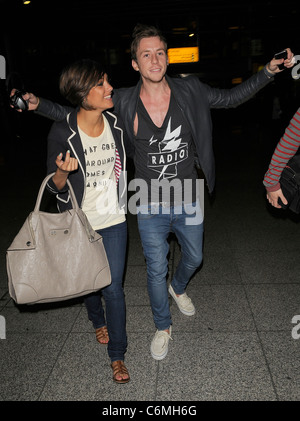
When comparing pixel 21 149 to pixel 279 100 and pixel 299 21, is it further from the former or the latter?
Answer: pixel 299 21

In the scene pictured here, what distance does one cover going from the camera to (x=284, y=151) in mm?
2514

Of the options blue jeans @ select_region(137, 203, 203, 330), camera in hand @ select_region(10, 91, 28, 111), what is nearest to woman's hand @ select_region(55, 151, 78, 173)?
camera in hand @ select_region(10, 91, 28, 111)

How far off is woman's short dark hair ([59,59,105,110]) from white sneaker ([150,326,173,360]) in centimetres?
197

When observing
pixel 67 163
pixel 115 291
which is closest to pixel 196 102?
pixel 67 163

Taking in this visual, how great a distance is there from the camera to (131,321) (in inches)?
144

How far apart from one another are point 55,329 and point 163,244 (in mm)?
1384

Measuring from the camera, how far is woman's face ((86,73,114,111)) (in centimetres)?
255

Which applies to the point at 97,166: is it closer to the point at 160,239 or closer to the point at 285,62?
the point at 160,239

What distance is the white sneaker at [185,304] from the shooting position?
3.68 metres

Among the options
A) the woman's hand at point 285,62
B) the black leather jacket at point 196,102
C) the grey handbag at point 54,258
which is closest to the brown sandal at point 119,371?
the grey handbag at point 54,258

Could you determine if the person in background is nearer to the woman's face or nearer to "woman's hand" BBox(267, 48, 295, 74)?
"woman's hand" BBox(267, 48, 295, 74)

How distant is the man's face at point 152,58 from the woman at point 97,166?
36 cm

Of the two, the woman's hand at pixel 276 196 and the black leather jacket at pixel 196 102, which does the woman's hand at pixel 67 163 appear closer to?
the black leather jacket at pixel 196 102

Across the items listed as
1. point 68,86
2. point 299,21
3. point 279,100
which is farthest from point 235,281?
point 299,21
